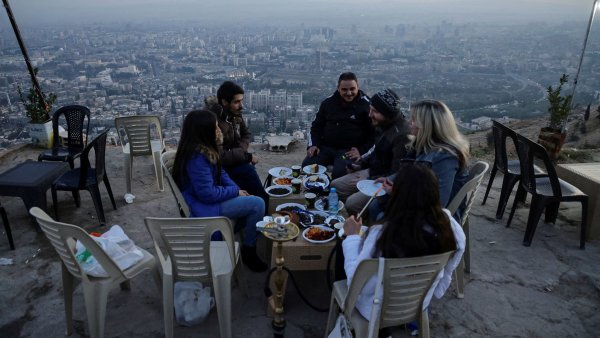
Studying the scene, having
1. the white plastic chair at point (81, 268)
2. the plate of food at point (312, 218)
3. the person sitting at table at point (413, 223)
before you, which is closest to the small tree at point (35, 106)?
the white plastic chair at point (81, 268)

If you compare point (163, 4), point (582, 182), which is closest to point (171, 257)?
point (582, 182)

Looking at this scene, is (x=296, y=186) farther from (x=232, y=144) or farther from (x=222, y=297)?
(x=222, y=297)

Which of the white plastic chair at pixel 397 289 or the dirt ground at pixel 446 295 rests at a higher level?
the white plastic chair at pixel 397 289

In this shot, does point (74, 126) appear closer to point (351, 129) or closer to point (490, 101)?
point (351, 129)

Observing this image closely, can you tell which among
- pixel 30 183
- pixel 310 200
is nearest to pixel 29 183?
pixel 30 183

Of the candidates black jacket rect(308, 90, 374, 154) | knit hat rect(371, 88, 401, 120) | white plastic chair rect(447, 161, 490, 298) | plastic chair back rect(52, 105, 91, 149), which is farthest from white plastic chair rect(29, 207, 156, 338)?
plastic chair back rect(52, 105, 91, 149)

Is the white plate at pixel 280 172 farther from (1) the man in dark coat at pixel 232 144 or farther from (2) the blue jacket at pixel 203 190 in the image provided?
(2) the blue jacket at pixel 203 190
